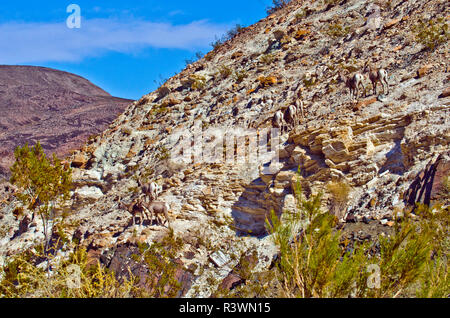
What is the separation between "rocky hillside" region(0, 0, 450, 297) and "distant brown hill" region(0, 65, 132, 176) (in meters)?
16.0

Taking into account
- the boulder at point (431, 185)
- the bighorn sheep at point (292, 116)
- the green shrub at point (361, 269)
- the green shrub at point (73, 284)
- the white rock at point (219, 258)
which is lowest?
the white rock at point (219, 258)

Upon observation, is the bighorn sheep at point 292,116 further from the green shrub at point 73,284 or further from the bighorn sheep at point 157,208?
the green shrub at point 73,284

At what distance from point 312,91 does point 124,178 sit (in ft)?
31.1

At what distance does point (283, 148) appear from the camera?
464 inches

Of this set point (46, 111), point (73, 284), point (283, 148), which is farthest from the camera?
point (46, 111)

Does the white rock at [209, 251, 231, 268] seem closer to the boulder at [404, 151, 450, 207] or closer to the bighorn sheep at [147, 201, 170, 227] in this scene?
the bighorn sheep at [147, 201, 170, 227]

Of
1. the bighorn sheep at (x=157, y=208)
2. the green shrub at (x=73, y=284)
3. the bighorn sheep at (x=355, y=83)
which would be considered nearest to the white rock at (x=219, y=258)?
the bighorn sheep at (x=157, y=208)

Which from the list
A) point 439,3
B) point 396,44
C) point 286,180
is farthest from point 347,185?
point 439,3

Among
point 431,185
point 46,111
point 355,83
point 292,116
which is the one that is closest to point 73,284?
point 431,185

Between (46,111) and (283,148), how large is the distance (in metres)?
41.5

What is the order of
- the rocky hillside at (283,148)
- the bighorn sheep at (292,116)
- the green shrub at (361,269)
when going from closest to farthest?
the green shrub at (361,269) < the rocky hillside at (283,148) < the bighorn sheep at (292,116)

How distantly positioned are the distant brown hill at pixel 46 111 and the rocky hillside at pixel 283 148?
16.0 meters

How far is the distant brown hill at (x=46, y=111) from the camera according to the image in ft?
112

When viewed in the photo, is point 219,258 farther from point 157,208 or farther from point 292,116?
point 292,116
